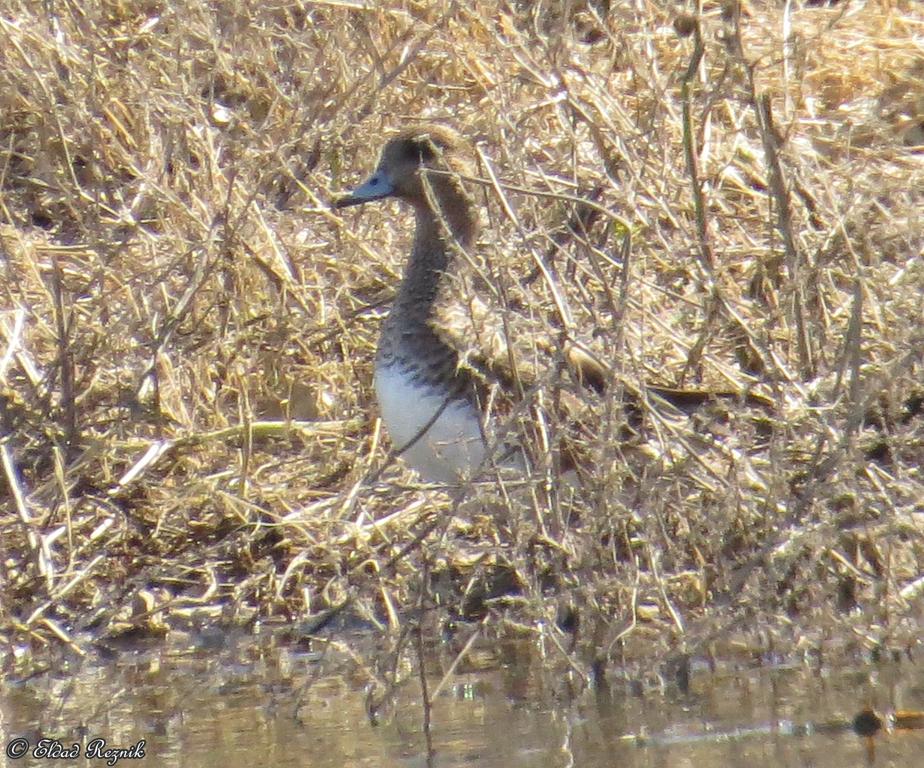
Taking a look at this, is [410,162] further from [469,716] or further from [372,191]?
[469,716]

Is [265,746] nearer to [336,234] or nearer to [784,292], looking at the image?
[784,292]

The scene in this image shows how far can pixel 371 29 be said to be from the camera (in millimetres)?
6898

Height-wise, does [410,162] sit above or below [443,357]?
above

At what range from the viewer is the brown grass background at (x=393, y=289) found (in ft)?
14.8

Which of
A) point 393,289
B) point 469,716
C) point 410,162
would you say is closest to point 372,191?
point 410,162

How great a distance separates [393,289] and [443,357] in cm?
128

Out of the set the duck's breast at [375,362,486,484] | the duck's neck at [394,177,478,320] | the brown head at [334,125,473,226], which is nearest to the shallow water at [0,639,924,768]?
the duck's breast at [375,362,486,484]

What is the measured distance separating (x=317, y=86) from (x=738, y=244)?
146cm

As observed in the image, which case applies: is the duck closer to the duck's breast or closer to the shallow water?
the duck's breast

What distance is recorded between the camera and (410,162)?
5.70 m

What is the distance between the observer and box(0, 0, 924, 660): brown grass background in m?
4.51

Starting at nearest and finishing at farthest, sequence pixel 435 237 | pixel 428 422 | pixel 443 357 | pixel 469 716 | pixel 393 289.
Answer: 1. pixel 469 716
2. pixel 428 422
3. pixel 443 357
4. pixel 435 237
5. pixel 393 289

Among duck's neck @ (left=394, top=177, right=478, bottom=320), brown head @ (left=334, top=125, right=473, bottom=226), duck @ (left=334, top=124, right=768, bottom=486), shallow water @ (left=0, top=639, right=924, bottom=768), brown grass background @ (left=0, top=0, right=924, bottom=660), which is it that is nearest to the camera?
shallow water @ (left=0, top=639, right=924, bottom=768)

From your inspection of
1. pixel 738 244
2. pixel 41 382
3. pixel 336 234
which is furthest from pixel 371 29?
pixel 41 382
